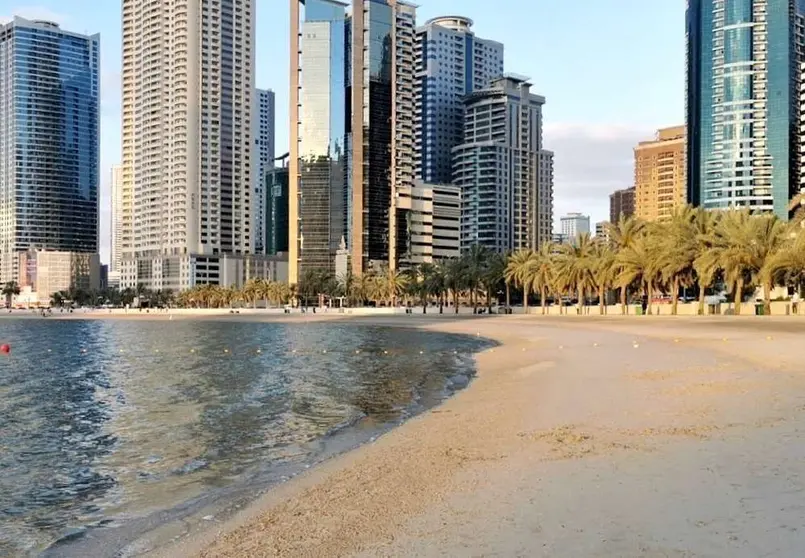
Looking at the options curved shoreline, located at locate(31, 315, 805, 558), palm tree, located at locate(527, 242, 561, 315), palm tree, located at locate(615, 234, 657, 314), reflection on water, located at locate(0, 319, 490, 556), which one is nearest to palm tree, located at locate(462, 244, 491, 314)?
palm tree, located at locate(527, 242, 561, 315)

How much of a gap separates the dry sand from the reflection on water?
235 cm

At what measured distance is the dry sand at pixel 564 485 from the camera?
8.38m

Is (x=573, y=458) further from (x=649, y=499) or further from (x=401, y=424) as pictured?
(x=401, y=424)

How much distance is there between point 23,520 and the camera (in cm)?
1194

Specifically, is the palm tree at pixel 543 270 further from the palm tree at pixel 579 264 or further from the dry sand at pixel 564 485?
the dry sand at pixel 564 485

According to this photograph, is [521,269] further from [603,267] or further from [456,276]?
[603,267]

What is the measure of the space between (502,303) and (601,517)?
520 ft

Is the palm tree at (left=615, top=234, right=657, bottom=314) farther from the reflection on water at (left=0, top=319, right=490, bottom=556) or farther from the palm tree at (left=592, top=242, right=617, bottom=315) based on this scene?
the reflection on water at (left=0, top=319, right=490, bottom=556)

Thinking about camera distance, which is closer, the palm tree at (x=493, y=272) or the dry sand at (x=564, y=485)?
the dry sand at (x=564, y=485)

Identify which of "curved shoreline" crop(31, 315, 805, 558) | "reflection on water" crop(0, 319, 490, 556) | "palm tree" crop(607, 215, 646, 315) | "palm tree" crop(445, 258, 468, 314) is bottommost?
"reflection on water" crop(0, 319, 490, 556)

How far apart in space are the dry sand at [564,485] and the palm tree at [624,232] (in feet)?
203

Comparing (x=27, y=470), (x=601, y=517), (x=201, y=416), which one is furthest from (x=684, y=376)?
(x=27, y=470)

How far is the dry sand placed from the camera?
838 centimetres

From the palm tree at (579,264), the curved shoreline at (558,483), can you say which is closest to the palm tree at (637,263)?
the palm tree at (579,264)
